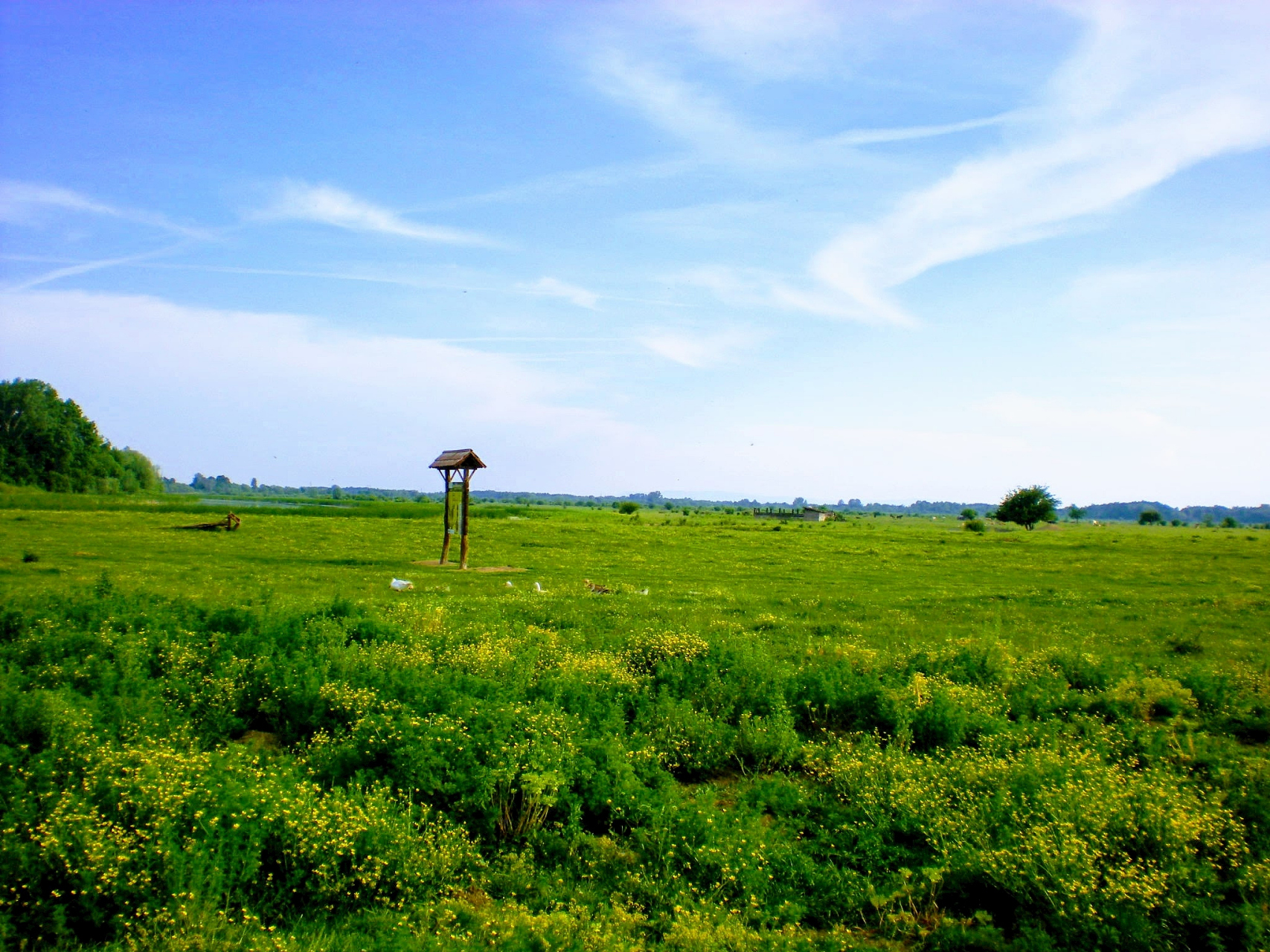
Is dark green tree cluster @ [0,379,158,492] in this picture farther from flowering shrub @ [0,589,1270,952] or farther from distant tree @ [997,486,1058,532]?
distant tree @ [997,486,1058,532]

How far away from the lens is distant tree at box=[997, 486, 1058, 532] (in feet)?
323

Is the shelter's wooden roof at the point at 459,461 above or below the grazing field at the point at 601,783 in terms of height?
above

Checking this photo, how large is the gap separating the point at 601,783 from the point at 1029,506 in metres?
106

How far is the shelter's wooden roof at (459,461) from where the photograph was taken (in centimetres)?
2809

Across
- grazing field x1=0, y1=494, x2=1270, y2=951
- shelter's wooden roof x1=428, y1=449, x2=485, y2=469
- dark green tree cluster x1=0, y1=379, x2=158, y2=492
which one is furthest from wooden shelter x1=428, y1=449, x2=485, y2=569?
dark green tree cluster x1=0, y1=379, x2=158, y2=492

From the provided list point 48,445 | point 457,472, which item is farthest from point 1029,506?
point 48,445

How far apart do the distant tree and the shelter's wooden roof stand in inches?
3646

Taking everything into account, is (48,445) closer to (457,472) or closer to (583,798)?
(457,472)

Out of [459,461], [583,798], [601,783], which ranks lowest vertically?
[583,798]

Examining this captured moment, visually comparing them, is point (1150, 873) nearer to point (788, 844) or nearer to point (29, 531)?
point (788, 844)

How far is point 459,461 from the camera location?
92.1ft

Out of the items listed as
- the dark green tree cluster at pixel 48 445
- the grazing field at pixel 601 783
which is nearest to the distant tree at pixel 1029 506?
the grazing field at pixel 601 783

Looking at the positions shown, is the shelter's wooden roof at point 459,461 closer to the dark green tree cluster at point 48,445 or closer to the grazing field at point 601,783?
the grazing field at point 601,783

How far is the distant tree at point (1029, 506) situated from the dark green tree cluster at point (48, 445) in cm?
12732
